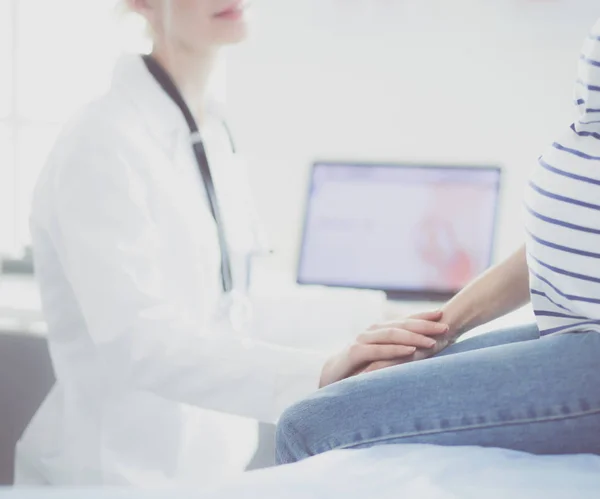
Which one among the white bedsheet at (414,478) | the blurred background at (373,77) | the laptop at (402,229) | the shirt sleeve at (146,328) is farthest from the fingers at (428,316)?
the blurred background at (373,77)

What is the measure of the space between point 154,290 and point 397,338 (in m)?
0.31

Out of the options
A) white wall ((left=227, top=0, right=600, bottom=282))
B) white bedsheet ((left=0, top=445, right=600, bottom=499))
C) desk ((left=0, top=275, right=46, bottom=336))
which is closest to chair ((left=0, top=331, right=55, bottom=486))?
desk ((left=0, top=275, right=46, bottom=336))

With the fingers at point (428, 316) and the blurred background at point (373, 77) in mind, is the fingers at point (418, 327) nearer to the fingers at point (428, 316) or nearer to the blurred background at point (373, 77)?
the fingers at point (428, 316)

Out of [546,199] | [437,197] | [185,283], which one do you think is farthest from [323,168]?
[546,199]

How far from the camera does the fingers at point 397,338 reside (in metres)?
0.82

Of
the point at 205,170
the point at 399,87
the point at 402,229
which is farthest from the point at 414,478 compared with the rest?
the point at 399,87

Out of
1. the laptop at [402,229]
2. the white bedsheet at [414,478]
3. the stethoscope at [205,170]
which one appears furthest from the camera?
the laptop at [402,229]

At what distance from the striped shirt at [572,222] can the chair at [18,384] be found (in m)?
0.99

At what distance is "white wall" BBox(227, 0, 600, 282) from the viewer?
158cm

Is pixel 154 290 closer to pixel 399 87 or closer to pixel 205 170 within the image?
pixel 205 170

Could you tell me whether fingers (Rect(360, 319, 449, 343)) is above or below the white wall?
below

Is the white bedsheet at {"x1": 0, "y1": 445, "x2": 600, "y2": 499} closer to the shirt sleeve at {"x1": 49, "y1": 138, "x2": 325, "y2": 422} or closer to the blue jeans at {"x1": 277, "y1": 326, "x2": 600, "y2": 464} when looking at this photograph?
the blue jeans at {"x1": 277, "y1": 326, "x2": 600, "y2": 464}

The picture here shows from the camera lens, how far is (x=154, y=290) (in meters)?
0.90

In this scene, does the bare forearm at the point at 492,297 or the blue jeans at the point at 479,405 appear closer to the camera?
the blue jeans at the point at 479,405
